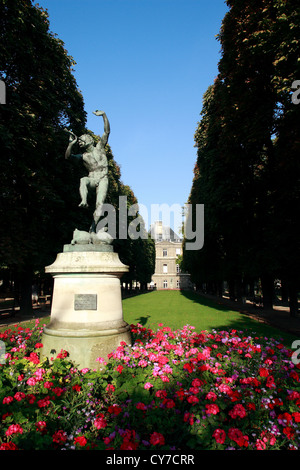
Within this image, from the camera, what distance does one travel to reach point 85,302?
5.53 m

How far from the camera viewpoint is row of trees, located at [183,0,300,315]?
10.2 meters

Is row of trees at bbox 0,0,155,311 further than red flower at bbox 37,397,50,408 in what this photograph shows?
Yes

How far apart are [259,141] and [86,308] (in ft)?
38.3

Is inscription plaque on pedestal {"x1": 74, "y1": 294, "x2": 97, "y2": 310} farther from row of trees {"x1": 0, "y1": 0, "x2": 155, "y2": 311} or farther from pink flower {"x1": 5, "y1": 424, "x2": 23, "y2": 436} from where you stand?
row of trees {"x1": 0, "y1": 0, "x2": 155, "y2": 311}

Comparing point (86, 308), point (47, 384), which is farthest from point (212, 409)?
point (86, 308)

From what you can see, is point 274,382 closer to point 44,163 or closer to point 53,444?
point 53,444

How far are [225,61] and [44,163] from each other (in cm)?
1102

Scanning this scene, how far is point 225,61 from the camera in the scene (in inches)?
573

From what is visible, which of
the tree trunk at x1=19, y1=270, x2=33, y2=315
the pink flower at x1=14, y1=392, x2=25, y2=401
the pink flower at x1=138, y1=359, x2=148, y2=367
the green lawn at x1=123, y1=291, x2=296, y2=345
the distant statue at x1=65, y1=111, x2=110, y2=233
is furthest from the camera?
the tree trunk at x1=19, y1=270, x2=33, y2=315

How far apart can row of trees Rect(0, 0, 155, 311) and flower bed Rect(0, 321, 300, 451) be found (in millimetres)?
9889

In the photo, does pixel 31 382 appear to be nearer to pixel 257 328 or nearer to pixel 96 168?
pixel 96 168

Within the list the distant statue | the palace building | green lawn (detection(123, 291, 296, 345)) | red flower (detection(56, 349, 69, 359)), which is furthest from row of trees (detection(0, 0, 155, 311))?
the palace building
